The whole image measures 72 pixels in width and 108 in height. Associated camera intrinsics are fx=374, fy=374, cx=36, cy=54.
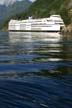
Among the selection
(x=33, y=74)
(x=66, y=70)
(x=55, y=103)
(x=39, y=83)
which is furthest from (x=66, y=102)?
(x=66, y=70)

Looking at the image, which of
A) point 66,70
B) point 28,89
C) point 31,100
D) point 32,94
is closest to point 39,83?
point 28,89

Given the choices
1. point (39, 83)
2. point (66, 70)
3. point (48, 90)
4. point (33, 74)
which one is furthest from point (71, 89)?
point (66, 70)

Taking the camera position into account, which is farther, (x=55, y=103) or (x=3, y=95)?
(x=3, y=95)

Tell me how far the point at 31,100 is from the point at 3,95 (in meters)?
2.11

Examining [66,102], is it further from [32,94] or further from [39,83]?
[39,83]

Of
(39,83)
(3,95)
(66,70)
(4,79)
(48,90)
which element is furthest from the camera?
(66,70)

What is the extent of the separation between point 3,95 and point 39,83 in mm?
4852

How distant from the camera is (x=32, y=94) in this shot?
22.2 metres

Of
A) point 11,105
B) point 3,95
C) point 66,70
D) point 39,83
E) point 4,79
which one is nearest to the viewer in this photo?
point 11,105

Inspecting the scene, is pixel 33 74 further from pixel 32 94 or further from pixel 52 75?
pixel 32 94

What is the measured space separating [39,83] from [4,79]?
3107 millimetres

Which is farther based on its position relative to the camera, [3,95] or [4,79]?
[4,79]

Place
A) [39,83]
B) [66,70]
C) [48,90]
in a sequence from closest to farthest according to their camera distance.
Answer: [48,90] < [39,83] < [66,70]

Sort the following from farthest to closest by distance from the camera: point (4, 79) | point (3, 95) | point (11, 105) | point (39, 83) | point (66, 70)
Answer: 1. point (66, 70)
2. point (4, 79)
3. point (39, 83)
4. point (3, 95)
5. point (11, 105)
